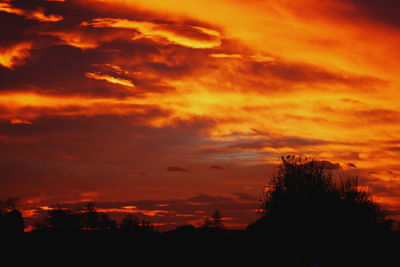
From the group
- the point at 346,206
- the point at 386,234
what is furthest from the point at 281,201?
the point at 386,234

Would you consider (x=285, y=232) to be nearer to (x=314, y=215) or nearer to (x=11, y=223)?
(x=314, y=215)

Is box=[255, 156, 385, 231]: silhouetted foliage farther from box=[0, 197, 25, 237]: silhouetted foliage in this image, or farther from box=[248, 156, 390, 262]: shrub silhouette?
box=[0, 197, 25, 237]: silhouetted foliage

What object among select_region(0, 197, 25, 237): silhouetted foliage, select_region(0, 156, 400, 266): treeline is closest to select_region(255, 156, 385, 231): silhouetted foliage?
select_region(0, 156, 400, 266): treeline

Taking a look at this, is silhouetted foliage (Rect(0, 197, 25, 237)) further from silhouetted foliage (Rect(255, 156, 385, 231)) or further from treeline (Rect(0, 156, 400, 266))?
silhouetted foliage (Rect(255, 156, 385, 231))

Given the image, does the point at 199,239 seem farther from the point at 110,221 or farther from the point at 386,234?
the point at 386,234

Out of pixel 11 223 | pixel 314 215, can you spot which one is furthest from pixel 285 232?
pixel 11 223

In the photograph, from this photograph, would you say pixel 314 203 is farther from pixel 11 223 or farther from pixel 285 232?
pixel 11 223

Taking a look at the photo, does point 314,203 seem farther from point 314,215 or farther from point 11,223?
point 11,223

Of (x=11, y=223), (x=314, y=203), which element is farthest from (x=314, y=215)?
(x=11, y=223)

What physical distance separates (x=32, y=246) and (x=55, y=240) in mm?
2017

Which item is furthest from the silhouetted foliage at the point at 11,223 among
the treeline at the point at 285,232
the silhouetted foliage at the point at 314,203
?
the silhouetted foliage at the point at 314,203

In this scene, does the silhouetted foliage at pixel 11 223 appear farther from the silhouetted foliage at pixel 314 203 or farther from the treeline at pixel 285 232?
the silhouetted foliage at pixel 314 203

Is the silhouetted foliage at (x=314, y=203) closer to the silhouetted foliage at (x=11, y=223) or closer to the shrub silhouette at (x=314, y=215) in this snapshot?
the shrub silhouette at (x=314, y=215)

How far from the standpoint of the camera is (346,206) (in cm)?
6216
